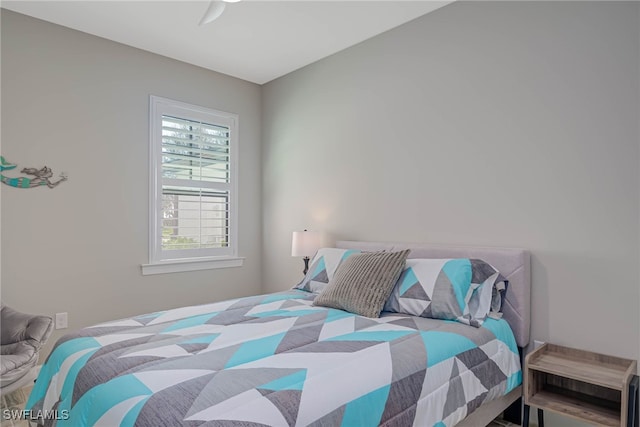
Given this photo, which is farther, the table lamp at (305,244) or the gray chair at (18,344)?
the table lamp at (305,244)

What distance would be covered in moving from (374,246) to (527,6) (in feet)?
6.04

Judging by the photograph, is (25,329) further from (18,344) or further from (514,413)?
(514,413)

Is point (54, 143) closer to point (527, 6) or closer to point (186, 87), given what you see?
point (186, 87)

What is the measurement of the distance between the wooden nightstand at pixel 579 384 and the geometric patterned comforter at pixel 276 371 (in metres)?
0.12

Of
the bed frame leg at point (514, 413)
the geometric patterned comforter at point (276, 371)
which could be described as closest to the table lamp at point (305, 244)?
the geometric patterned comforter at point (276, 371)

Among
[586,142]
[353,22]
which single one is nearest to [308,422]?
[586,142]

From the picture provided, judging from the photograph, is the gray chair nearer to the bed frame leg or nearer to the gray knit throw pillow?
the gray knit throw pillow

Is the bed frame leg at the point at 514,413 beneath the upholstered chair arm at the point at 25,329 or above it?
beneath

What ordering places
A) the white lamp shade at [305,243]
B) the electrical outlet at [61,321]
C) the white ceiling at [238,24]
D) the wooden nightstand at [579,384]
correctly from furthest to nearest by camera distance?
1. the white lamp shade at [305,243]
2. the electrical outlet at [61,321]
3. the white ceiling at [238,24]
4. the wooden nightstand at [579,384]

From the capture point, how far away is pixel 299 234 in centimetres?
340

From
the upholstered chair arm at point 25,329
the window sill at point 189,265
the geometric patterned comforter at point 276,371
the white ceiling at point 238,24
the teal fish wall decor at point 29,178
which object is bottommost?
the upholstered chair arm at point 25,329

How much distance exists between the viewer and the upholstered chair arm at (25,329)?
2.28 metres

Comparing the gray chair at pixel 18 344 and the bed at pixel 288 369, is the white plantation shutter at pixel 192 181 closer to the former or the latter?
the gray chair at pixel 18 344

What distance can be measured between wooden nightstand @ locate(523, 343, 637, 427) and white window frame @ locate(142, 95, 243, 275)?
9.31 feet
